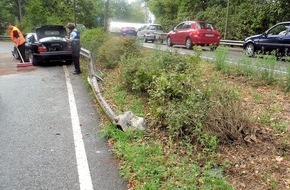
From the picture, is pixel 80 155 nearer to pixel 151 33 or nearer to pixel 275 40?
pixel 275 40

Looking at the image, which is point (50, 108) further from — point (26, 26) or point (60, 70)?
point (26, 26)

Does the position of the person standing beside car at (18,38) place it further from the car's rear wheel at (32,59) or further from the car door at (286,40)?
the car door at (286,40)

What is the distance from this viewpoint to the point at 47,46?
13.1 meters

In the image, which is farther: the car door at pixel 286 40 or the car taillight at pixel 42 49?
the car door at pixel 286 40

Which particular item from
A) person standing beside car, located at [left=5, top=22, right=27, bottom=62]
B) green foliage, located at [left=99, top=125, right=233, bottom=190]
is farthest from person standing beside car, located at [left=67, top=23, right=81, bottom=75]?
green foliage, located at [left=99, top=125, right=233, bottom=190]

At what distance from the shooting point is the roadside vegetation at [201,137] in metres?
3.85

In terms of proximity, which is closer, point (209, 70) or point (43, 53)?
point (209, 70)

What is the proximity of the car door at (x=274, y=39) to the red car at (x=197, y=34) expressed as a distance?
3.61 metres

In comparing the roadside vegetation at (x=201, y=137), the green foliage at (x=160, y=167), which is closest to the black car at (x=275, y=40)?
the roadside vegetation at (x=201, y=137)

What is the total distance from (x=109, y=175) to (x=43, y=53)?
10143mm

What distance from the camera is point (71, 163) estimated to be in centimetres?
451

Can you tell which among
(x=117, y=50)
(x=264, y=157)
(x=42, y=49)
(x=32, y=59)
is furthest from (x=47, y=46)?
(x=264, y=157)

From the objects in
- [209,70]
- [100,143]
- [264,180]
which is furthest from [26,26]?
[264,180]

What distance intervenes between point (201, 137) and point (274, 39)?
11.4 m
